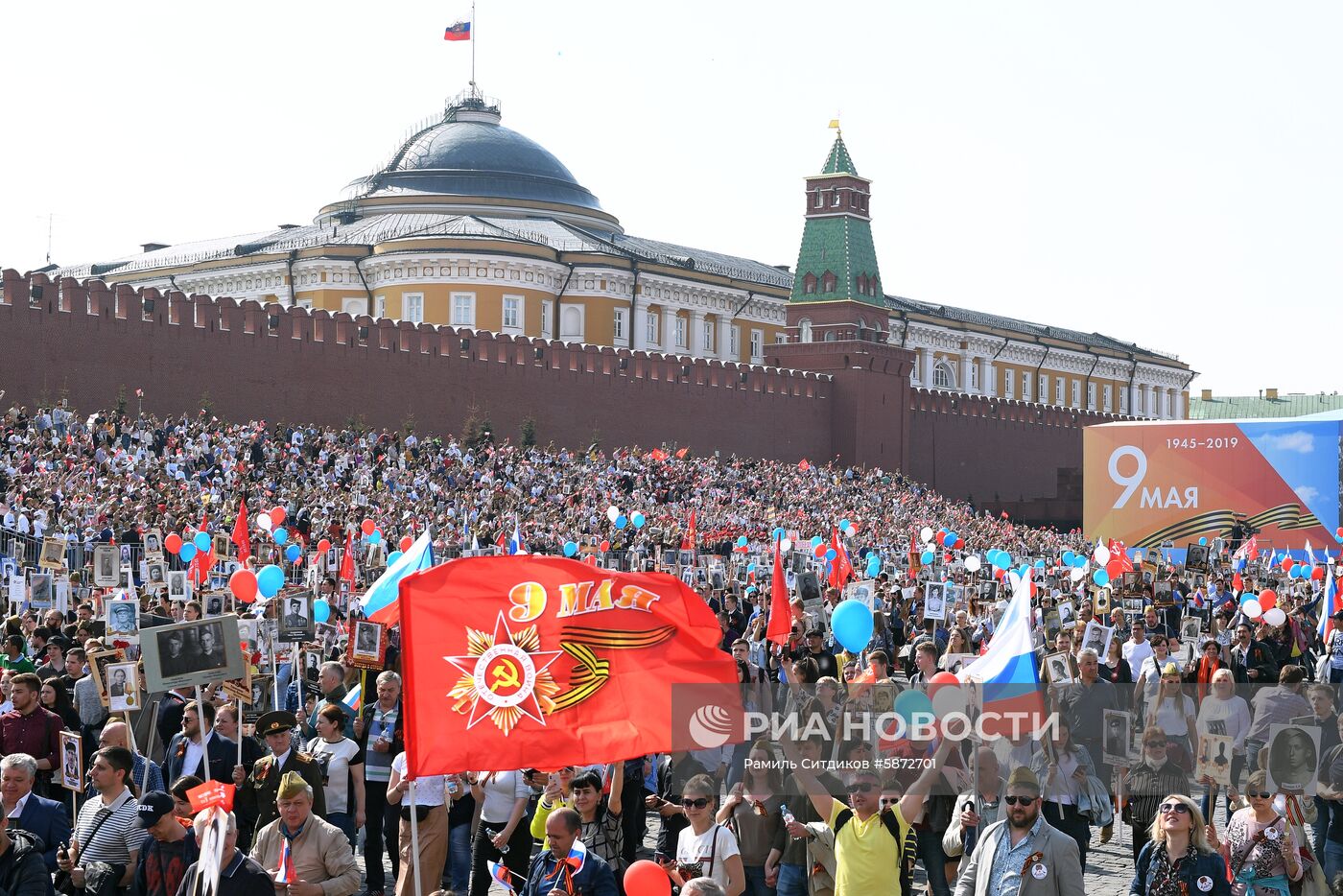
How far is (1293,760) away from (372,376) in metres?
29.5

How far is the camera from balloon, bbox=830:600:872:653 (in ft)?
38.0

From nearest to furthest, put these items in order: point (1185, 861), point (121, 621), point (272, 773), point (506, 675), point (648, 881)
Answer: point (648, 881) < point (1185, 861) < point (506, 675) < point (272, 773) < point (121, 621)

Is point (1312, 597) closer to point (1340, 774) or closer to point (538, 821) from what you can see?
point (1340, 774)

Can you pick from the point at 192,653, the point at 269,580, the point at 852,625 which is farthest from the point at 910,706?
the point at 269,580

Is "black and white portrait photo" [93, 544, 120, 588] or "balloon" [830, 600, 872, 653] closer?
"balloon" [830, 600, 872, 653]

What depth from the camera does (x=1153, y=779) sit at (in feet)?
29.6

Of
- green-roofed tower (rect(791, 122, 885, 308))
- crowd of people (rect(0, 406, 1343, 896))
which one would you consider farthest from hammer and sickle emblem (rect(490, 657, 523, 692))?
green-roofed tower (rect(791, 122, 885, 308))

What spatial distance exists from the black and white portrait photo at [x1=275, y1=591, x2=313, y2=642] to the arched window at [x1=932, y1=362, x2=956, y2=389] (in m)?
48.0

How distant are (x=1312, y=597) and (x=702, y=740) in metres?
18.0

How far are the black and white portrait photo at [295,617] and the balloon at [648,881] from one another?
8217mm

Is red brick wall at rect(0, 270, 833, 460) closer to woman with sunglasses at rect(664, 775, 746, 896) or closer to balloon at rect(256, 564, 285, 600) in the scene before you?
balloon at rect(256, 564, 285, 600)

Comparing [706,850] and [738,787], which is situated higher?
[738,787]

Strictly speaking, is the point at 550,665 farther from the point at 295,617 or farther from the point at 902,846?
the point at 295,617

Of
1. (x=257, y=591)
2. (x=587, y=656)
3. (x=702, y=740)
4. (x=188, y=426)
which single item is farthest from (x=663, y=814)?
(x=188, y=426)
